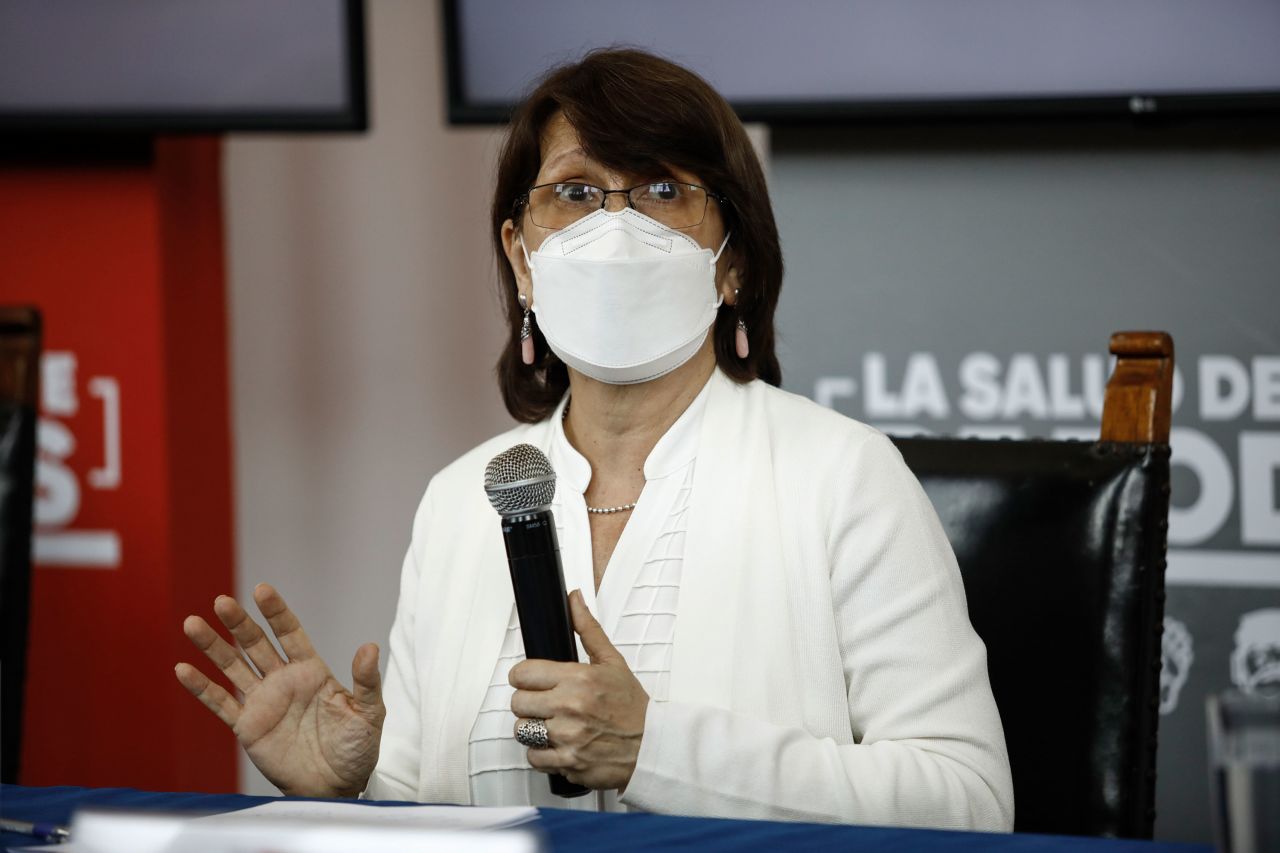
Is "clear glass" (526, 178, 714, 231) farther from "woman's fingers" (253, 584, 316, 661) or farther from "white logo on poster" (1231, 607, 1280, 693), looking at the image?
"white logo on poster" (1231, 607, 1280, 693)

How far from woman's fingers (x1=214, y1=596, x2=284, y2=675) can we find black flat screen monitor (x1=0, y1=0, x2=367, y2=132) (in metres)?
1.72

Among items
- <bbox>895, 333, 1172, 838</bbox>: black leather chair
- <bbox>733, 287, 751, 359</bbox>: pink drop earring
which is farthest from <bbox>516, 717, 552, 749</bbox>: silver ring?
<bbox>733, 287, 751, 359</bbox>: pink drop earring

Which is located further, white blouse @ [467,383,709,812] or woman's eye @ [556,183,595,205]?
woman's eye @ [556,183,595,205]

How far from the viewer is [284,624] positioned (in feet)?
5.12

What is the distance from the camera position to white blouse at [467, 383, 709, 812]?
5.54ft

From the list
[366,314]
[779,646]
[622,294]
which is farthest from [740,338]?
[366,314]

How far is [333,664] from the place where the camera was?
3.99 meters

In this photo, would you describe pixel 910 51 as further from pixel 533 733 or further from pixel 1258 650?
pixel 533 733

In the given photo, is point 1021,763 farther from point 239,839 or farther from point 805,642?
point 239,839

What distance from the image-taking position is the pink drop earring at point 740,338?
1.90 m

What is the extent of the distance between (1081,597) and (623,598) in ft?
1.75

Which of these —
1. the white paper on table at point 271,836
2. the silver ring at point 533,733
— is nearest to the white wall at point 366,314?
the silver ring at point 533,733

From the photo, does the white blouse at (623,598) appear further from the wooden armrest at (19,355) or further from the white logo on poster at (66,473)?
the white logo on poster at (66,473)

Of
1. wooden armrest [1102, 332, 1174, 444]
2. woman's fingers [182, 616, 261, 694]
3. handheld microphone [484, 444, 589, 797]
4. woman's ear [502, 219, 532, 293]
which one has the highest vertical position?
woman's ear [502, 219, 532, 293]
